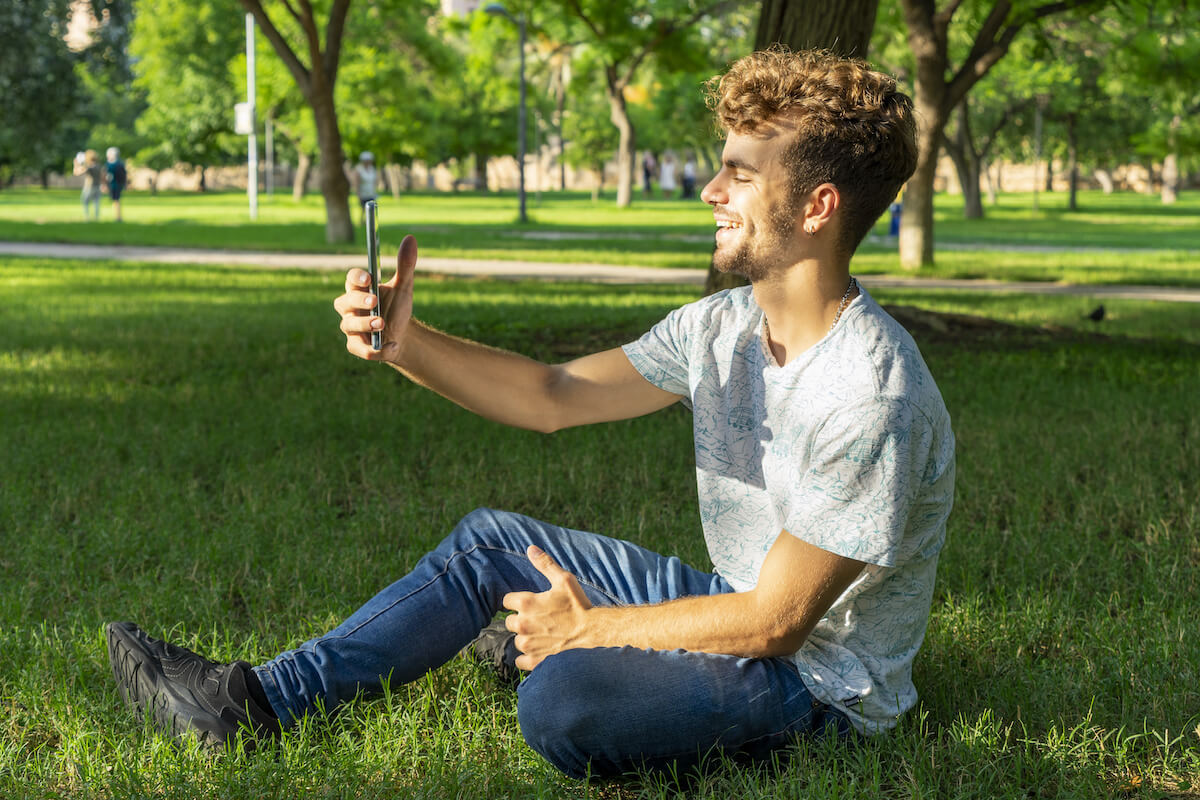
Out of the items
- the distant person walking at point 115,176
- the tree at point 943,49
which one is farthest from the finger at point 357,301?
the distant person walking at point 115,176

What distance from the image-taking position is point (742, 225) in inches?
111

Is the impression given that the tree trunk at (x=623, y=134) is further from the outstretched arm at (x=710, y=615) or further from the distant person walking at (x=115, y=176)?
the outstretched arm at (x=710, y=615)

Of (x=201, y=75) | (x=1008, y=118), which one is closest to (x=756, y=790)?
(x=1008, y=118)

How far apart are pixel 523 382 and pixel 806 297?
0.83m

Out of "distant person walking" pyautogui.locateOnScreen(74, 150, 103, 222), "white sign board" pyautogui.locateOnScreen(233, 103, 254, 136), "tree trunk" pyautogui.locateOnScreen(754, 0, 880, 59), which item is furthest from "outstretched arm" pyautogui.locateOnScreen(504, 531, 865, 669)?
"white sign board" pyautogui.locateOnScreen(233, 103, 254, 136)

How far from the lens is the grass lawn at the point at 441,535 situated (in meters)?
2.99

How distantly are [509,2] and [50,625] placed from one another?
25.9 metres

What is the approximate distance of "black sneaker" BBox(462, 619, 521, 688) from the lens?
3.49 m

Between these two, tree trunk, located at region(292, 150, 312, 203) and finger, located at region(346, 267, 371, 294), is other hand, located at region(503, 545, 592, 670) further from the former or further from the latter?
tree trunk, located at region(292, 150, 312, 203)

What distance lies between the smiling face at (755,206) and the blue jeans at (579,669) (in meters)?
0.83

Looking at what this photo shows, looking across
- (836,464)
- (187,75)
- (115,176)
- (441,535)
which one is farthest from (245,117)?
(836,464)

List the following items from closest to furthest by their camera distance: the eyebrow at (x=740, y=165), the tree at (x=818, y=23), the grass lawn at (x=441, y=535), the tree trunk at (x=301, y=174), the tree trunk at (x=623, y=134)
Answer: the eyebrow at (x=740, y=165) < the grass lawn at (x=441, y=535) < the tree at (x=818, y=23) < the tree trunk at (x=623, y=134) < the tree trunk at (x=301, y=174)

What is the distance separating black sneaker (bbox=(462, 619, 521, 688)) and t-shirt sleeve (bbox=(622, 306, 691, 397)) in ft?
2.49

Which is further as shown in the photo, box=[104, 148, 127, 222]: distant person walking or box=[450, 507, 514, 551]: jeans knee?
box=[104, 148, 127, 222]: distant person walking
